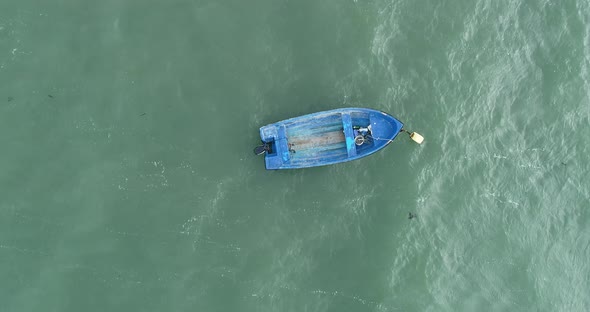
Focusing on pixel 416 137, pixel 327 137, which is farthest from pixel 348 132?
pixel 416 137

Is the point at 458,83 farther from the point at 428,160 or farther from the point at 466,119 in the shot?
the point at 428,160

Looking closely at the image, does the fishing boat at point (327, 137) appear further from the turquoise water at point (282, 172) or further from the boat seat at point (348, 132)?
the turquoise water at point (282, 172)

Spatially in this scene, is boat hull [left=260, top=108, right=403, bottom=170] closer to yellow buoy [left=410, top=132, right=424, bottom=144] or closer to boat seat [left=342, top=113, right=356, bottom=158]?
boat seat [left=342, top=113, right=356, bottom=158]

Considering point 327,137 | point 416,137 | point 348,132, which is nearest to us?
point 348,132

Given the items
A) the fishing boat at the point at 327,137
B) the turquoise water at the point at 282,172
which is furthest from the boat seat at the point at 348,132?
the turquoise water at the point at 282,172

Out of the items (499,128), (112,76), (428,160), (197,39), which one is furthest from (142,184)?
(499,128)

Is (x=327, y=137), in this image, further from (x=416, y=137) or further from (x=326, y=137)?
(x=416, y=137)

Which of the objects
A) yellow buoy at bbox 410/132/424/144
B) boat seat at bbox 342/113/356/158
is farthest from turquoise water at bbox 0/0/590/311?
boat seat at bbox 342/113/356/158
